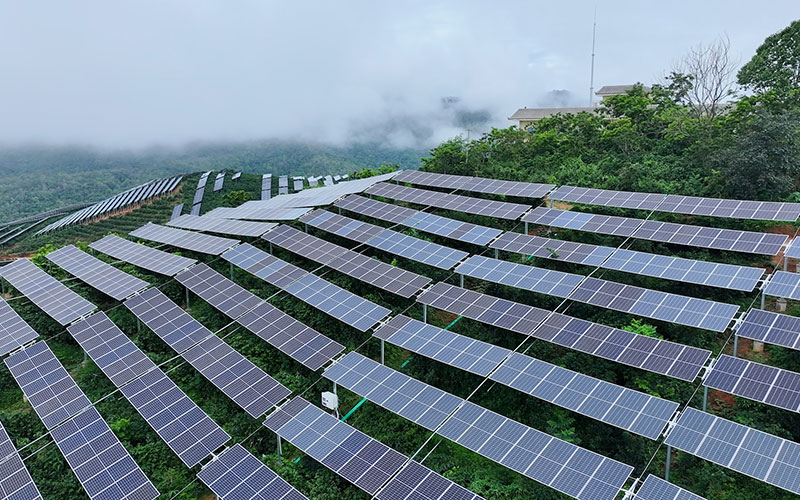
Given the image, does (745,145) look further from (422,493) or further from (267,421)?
(267,421)

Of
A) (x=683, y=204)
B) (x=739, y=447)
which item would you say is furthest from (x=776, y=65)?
(x=739, y=447)

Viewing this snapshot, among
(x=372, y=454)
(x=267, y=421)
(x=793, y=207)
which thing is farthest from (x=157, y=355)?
(x=793, y=207)

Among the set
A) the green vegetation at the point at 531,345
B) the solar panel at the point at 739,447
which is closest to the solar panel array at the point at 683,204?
the green vegetation at the point at 531,345

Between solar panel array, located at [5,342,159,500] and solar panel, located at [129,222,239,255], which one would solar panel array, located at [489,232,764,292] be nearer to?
solar panel, located at [129,222,239,255]

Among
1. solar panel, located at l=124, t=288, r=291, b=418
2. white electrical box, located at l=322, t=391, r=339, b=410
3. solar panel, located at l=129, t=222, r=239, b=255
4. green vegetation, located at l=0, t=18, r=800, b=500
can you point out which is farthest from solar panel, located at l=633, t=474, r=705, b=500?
solar panel, located at l=129, t=222, r=239, b=255

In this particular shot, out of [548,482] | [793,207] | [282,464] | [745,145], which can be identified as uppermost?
[745,145]
